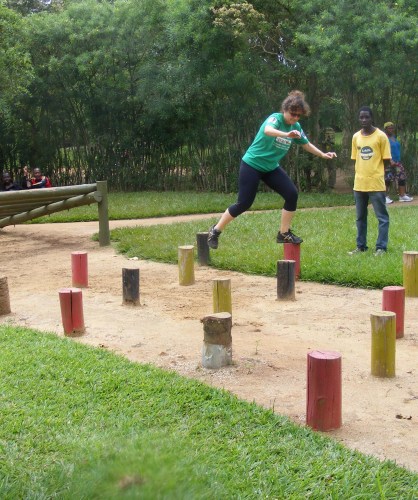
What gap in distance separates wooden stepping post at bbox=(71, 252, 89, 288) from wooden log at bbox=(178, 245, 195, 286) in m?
0.94

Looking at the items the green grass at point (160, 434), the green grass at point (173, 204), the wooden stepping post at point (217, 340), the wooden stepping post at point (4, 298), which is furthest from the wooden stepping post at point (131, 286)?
the green grass at point (173, 204)

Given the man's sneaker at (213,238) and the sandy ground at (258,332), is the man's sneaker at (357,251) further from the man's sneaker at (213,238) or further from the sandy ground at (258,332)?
the man's sneaker at (213,238)

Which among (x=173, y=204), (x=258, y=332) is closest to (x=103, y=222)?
→ (x=258, y=332)

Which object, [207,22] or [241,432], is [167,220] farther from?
[241,432]

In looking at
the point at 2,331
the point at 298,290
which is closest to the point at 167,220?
the point at 298,290

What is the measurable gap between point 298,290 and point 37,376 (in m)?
3.26

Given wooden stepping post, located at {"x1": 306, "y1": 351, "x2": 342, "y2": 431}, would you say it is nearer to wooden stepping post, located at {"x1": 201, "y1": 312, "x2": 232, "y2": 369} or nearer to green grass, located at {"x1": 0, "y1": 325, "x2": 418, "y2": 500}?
green grass, located at {"x1": 0, "y1": 325, "x2": 418, "y2": 500}

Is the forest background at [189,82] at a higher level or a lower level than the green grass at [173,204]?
higher

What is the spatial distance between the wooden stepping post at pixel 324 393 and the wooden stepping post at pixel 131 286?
Result: 2.98 metres

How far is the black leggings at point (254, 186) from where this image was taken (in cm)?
741

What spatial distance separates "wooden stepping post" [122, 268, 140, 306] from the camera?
20.9ft

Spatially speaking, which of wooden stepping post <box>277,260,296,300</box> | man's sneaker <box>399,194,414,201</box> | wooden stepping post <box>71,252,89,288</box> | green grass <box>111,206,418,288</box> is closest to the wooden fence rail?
green grass <box>111,206,418,288</box>

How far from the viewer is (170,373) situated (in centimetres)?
436

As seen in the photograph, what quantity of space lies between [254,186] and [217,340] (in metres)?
3.19
